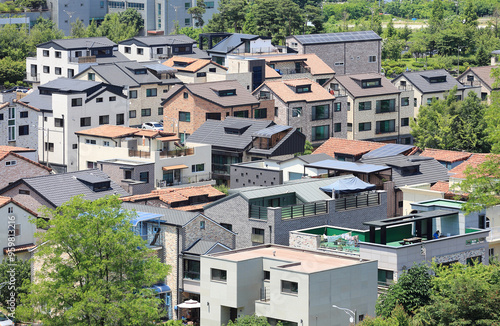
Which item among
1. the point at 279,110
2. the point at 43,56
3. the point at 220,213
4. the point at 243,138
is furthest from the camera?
the point at 43,56

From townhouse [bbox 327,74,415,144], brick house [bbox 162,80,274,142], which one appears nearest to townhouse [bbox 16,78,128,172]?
brick house [bbox 162,80,274,142]

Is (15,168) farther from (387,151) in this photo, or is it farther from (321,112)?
(321,112)

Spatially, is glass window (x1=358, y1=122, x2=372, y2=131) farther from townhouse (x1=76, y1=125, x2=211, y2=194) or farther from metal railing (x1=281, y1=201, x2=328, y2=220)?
metal railing (x1=281, y1=201, x2=328, y2=220)

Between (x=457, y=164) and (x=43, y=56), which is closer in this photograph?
(x=457, y=164)

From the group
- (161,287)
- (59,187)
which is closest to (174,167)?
(59,187)

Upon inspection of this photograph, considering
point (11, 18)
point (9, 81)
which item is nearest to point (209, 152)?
point (9, 81)

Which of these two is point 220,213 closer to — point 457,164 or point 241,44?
point 457,164

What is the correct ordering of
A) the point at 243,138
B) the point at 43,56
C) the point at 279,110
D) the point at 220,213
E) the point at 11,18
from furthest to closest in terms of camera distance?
the point at 11,18, the point at 43,56, the point at 279,110, the point at 243,138, the point at 220,213

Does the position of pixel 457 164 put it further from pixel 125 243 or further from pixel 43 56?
pixel 43 56
